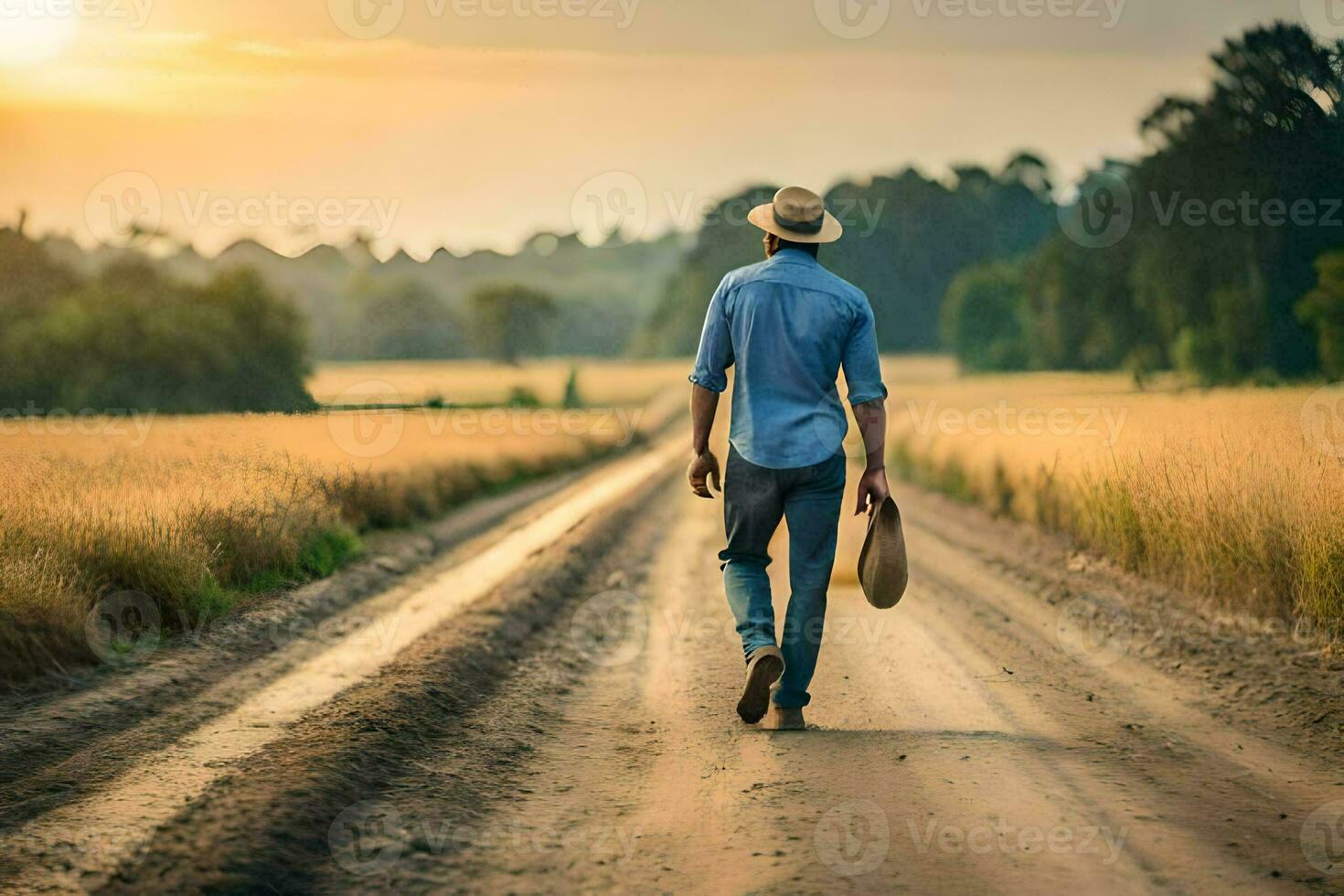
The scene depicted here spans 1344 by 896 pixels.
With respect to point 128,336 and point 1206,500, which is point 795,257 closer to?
point 1206,500

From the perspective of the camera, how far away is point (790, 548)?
→ 548cm

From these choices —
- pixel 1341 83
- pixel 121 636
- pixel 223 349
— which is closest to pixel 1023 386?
pixel 223 349

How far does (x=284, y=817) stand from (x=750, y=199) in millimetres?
79468

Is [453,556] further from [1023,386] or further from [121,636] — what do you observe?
[1023,386]

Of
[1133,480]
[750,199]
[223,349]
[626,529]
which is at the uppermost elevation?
[750,199]

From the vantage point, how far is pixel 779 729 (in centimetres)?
557

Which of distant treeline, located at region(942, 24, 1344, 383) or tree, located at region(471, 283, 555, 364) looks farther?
tree, located at region(471, 283, 555, 364)

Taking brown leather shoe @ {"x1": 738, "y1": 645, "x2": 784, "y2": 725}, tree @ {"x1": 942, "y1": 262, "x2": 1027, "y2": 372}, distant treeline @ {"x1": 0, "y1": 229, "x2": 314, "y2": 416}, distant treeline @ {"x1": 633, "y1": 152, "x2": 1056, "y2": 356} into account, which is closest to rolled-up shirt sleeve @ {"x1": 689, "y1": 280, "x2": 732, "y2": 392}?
brown leather shoe @ {"x1": 738, "y1": 645, "x2": 784, "y2": 725}

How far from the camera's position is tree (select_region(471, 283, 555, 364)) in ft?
298

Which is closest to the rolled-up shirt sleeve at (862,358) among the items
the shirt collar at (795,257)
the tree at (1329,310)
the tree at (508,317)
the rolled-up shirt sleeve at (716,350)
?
the shirt collar at (795,257)

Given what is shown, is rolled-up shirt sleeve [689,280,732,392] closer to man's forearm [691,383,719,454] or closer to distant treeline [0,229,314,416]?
man's forearm [691,383,719,454]

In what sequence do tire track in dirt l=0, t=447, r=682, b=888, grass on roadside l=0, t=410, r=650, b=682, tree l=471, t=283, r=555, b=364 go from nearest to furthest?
tire track in dirt l=0, t=447, r=682, b=888, grass on roadside l=0, t=410, r=650, b=682, tree l=471, t=283, r=555, b=364

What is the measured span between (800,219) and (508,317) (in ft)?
291

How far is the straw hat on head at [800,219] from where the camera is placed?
18.3 feet
